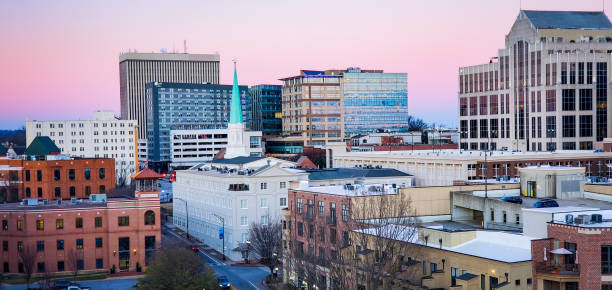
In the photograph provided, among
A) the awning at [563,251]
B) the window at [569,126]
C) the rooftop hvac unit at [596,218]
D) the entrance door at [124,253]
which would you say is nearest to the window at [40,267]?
the entrance door at [124,253]

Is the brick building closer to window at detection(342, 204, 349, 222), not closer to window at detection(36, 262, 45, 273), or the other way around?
window at detection(36, 262, 45, 273)

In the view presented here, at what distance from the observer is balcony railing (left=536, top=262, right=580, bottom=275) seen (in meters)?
45.7

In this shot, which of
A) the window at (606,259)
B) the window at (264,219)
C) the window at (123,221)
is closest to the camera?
the window at (606,259)

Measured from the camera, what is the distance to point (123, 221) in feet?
310

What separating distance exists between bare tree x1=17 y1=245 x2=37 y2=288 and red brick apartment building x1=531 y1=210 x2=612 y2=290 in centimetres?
6045

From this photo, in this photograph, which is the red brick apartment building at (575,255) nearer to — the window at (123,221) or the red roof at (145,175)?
the red roof at (145,175)

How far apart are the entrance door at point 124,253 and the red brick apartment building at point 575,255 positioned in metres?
60.0

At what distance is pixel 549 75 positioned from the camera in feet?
451

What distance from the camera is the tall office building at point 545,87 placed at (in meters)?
137

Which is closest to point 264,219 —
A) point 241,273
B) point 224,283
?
point 241,273

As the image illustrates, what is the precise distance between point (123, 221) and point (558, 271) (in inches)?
2433

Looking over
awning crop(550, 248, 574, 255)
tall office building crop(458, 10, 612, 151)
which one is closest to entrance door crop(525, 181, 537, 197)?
awning crop(550, 248, 574, 255)

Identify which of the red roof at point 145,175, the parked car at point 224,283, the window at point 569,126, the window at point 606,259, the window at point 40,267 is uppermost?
the window at point 569,126

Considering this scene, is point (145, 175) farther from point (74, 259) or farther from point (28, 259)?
point (28, 259)
